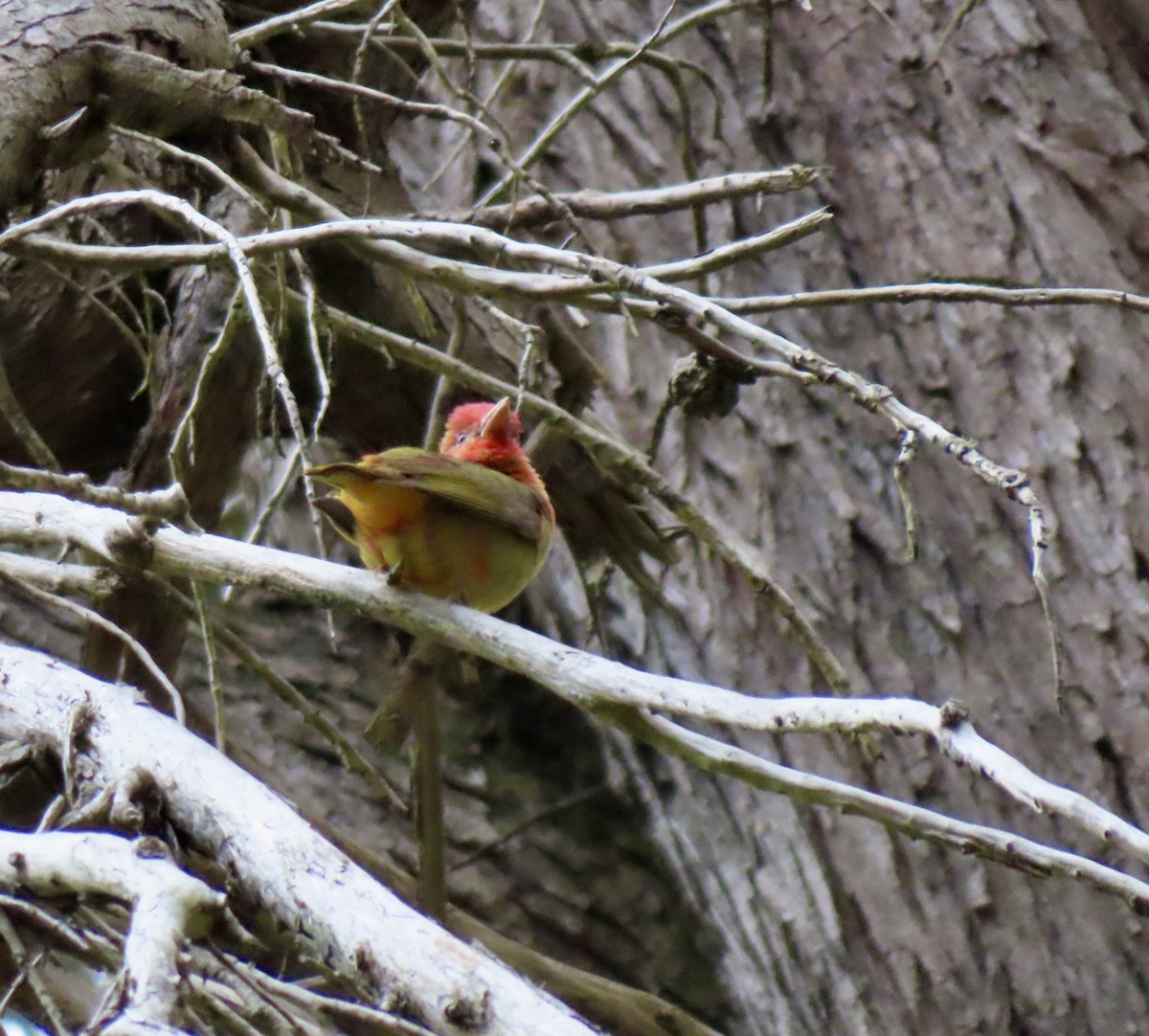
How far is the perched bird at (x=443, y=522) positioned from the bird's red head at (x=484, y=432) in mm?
155

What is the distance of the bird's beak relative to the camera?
331cm

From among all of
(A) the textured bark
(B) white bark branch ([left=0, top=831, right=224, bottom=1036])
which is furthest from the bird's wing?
(B) white bark branch ([left=0, top=831, right=224, bottom=1036])

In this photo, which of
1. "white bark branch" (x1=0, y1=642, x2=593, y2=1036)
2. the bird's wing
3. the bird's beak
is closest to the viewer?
"white bark branch" (x1=0, y1=642, x2=593, y2=1036)

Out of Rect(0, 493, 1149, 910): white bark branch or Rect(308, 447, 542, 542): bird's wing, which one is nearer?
Rect(0, 493, 1149, 910): white bark branch

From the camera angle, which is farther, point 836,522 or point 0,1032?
point 836,522

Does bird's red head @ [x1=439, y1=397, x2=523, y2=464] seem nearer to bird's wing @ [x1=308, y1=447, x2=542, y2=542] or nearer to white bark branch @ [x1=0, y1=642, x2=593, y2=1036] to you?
bird's wing @ [x1=308, y1=447, x2=542, y2=542]

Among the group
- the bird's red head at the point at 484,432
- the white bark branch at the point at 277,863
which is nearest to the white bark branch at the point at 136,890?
the white bark branch at the point at 277,863

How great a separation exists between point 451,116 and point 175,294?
1.79 m

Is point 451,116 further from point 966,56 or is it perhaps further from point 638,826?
point 638,826

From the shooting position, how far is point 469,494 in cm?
289

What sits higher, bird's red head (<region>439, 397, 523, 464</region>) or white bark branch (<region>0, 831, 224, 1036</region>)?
bird's red head (<region>439, 397, 523, 464</region>)

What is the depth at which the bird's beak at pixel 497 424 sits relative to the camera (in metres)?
3.31

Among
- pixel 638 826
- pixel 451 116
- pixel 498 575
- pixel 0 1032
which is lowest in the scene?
pixel 638 826

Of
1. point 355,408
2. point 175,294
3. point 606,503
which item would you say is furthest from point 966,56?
point 175,294
